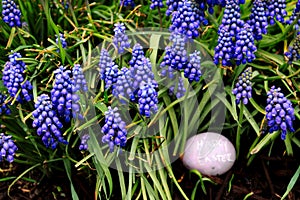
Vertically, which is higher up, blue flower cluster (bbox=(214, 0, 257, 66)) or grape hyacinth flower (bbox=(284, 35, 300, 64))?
blue flower cluster (bbox=(214, 0, 257, 66))

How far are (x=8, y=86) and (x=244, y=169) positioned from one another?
248cm

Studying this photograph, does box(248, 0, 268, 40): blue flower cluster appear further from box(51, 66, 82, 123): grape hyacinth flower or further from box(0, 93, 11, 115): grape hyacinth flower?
box(0, 93, 11, 115): grape hyacinth flower

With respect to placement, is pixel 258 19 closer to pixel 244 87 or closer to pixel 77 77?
pixel 244 87

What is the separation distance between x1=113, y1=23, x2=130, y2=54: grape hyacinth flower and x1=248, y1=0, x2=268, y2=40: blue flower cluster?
1.20 meters

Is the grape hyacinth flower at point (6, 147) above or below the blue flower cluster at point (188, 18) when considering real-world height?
below

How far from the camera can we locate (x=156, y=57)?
5.11 m

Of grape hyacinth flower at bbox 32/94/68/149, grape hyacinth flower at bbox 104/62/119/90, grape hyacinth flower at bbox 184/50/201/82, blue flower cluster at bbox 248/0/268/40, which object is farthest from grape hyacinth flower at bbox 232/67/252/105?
grape hyacinth flower at bbox 32/94/68/149

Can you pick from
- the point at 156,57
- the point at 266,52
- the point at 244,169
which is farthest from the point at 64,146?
the point at 266,52

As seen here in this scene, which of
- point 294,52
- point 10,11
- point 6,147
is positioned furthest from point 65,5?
point 294,52

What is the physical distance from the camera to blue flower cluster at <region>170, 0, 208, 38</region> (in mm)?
4285

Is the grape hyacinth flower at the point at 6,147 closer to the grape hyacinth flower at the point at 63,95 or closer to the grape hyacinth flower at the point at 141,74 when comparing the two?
the grape hyacinth flower at the point at 63,95

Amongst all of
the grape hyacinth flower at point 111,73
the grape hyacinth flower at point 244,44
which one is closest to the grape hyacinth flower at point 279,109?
the grape hyacinth flower at point 244,44

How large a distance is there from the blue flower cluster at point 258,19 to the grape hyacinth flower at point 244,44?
32 centimetres

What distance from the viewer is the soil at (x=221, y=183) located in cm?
485
